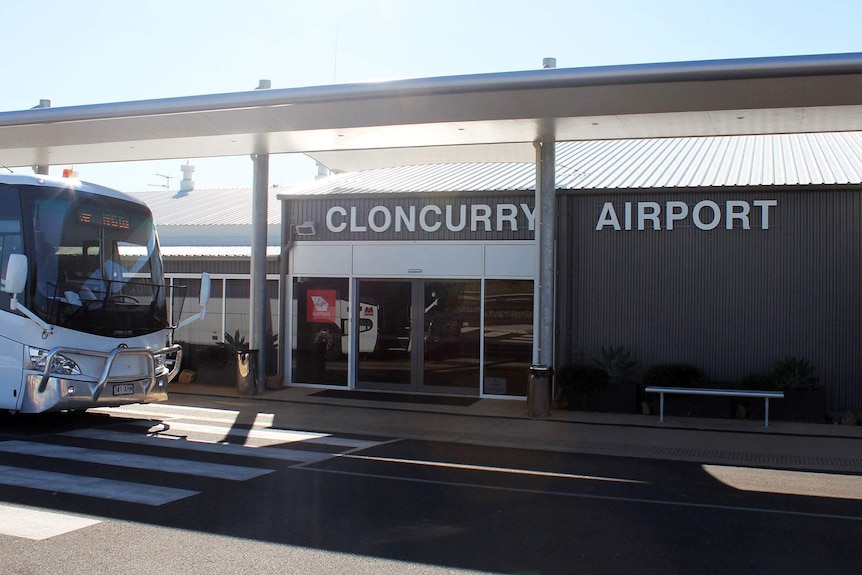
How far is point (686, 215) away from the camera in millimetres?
14648


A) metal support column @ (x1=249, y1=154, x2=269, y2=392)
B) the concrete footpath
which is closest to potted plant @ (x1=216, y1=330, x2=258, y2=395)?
metal support column @ (x1=249, y1=154, x2=269, y2=392)

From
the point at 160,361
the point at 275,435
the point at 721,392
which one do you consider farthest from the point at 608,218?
the point at 160,361

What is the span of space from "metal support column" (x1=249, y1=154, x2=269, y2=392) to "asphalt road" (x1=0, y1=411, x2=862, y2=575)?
17.1 ft

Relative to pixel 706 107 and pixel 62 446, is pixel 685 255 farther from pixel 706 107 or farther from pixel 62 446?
pixel 62 446

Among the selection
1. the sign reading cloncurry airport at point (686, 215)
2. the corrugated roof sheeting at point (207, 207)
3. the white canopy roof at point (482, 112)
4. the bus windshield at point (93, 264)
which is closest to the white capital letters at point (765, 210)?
the sign reading cloncurry airport at point (686, 215)

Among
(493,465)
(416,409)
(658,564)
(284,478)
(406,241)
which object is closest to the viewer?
(658,564)

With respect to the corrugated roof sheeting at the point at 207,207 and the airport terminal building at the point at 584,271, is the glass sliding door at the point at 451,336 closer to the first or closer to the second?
the airport terminal building at the point at 584,271

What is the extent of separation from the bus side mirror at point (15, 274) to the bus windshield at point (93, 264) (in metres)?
0.72

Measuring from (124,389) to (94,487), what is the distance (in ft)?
12.3

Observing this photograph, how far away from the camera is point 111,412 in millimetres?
13602

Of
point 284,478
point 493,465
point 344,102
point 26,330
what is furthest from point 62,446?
point 344,102

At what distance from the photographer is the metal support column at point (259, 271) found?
16.2 meters

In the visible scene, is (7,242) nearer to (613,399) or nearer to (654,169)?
(613,399)

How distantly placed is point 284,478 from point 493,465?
2.52 meters
